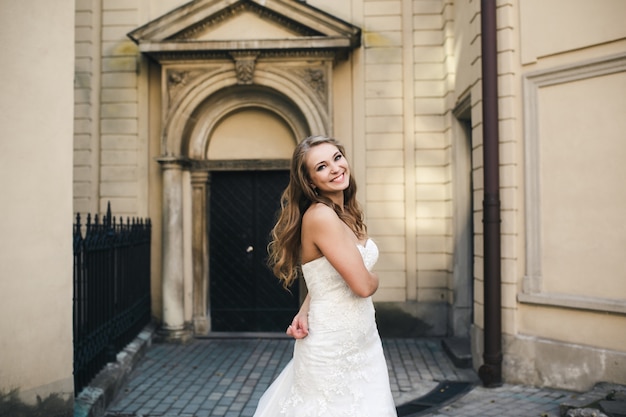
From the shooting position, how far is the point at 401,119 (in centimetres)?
877

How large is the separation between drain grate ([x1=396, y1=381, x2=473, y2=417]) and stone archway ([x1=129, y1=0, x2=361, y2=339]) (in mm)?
4119

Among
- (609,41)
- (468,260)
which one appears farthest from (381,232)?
(609,41)

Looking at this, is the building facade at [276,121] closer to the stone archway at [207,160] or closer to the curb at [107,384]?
the stone archway at [207,160]

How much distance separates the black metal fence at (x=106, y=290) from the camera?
5.57 m

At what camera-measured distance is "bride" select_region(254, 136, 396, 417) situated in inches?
103

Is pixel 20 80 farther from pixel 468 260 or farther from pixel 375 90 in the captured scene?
pixel 468 260

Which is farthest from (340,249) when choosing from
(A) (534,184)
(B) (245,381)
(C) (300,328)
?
(B) (245,381)

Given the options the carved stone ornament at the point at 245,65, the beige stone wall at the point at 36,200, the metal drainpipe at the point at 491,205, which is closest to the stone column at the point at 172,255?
the carved stone ornament at the point at 245,65

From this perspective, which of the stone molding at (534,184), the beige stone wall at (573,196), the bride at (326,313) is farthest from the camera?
the stone molding at (534,184)

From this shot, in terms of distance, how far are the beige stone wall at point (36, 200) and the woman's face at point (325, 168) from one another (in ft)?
9.80

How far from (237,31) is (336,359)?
7028 mm

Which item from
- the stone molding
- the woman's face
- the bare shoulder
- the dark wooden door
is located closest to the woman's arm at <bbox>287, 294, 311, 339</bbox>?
the bare shoulder

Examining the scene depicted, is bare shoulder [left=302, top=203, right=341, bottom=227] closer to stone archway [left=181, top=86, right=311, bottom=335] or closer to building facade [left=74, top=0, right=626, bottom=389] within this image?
building facade [left=74, top=0, right=626, bottom=389]

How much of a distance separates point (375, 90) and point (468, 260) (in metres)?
2.96
